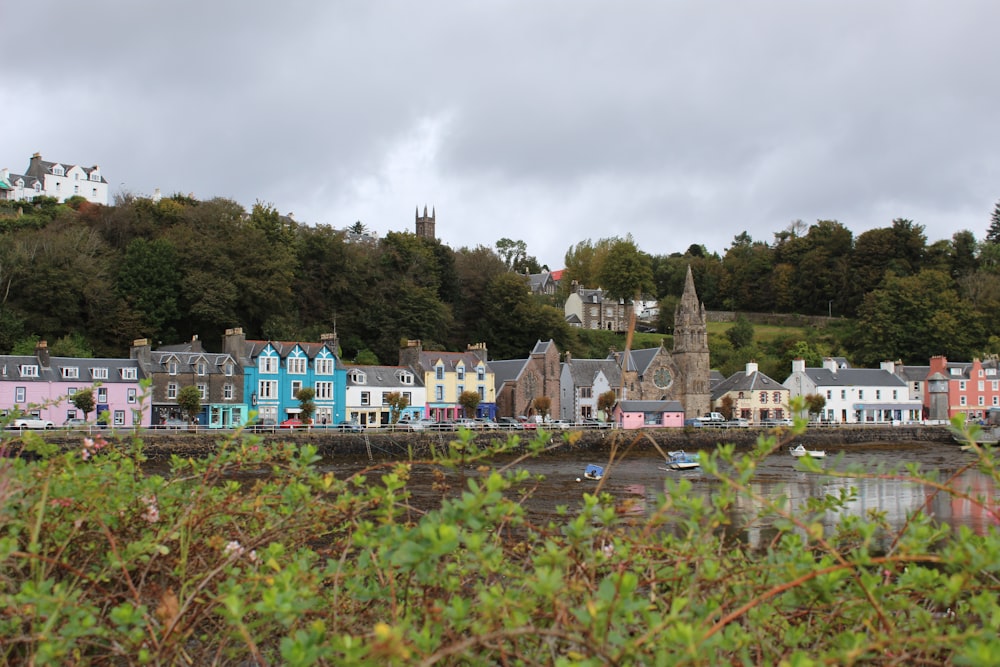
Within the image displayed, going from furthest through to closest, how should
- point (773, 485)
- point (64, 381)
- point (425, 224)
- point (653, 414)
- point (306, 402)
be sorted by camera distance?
point (425, 224)
point (653, 414)
point (306, 402)
point (64, 381)
point (773, 485)

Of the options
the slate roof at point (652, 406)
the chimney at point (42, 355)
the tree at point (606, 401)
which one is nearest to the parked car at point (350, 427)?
the chimney at point (42, 355)

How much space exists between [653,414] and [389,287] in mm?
26415

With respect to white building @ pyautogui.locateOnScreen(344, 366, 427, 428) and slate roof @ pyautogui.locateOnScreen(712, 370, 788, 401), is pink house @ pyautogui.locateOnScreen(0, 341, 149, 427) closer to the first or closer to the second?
white building @ pyautogui.locateOnScreen(344, 366, 427, 428)

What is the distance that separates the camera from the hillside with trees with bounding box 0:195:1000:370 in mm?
59188

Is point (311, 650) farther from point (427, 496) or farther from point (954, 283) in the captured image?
point (954, 283)

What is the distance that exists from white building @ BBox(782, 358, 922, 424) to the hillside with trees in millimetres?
8421

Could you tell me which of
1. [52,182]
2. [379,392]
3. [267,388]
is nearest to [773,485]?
[379,392]

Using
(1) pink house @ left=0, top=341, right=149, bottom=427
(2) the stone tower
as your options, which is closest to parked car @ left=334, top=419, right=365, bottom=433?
(1) pink house @ left=0, top=341, right=149, bottom=427

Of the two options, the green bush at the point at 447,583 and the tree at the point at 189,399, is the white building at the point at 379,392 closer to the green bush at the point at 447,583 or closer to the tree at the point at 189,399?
Result: the tree at the point at 189,399

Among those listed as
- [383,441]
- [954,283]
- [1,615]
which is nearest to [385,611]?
[1,615]

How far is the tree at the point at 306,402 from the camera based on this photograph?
173 feet

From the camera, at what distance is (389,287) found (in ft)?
246

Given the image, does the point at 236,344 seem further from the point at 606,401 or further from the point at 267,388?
the point at 606,401

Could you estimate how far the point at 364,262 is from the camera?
75.9 m
